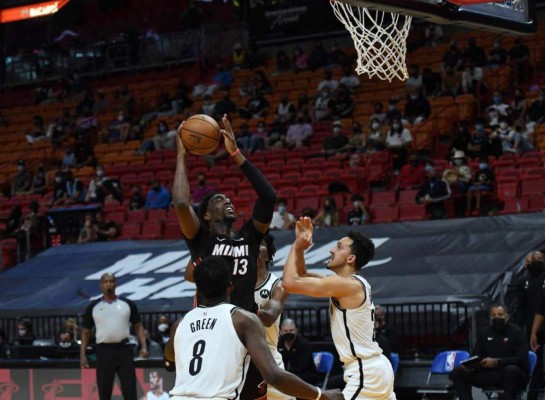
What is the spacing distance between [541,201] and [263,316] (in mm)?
10123

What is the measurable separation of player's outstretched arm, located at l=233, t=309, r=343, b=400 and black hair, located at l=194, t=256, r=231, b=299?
16 centimetres

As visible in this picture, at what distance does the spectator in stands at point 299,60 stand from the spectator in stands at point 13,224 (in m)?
7.50

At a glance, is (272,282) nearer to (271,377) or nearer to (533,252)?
(271,377)

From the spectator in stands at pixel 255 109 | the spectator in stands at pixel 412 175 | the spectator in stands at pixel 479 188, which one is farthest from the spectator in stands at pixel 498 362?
the spectator in stands at pixel 255 109

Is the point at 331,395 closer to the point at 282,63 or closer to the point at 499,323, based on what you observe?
the point at 499,323

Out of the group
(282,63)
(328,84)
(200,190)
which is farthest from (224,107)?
(200,190)

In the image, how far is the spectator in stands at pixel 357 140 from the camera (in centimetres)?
2031

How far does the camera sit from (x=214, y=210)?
273 inches

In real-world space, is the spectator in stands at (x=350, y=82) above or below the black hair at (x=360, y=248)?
above

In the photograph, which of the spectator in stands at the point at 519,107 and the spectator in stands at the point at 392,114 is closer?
the spectator in stands at the point at 519,107

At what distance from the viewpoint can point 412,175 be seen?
18.5 metres

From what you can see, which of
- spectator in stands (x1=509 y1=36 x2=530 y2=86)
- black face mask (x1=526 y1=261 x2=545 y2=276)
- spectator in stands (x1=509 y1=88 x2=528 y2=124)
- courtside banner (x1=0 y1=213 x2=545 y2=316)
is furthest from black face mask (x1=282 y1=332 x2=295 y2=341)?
spectator in stands (x1=509 y1=36 x2=530 y2=86)

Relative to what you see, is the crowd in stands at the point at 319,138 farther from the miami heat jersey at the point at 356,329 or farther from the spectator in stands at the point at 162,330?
the miami heat jersey at the point at 356,329

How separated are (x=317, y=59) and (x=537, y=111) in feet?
24.2
